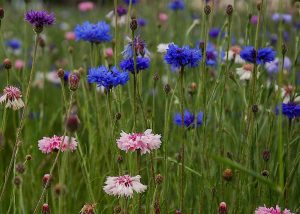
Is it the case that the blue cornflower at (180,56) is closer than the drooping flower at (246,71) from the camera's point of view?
Yes

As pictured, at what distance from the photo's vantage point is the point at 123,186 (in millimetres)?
1397

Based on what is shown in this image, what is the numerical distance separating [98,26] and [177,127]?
24.4 inches

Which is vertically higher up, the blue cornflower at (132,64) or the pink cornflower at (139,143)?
the blue cornflower at (132,64)

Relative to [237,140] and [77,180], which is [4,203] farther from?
[237,140]

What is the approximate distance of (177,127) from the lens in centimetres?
246

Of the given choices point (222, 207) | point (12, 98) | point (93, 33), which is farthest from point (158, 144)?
point (93, 33)

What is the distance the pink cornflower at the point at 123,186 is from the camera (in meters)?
1.38

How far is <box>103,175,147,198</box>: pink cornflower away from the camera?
54.5 inches

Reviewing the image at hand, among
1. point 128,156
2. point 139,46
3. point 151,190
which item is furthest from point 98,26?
point 151,190

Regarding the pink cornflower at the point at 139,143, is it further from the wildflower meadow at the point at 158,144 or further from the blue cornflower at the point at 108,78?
the blue cornflower at the point at 108,78

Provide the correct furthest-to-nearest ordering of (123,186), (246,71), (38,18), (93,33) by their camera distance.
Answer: (246,71) < (93,33) < (38,18) < (123,186)

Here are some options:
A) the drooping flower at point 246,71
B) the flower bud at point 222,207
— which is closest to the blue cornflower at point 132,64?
the flower bud at point 222,207

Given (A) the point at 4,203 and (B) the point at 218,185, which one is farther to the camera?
(A) the point at 4,203

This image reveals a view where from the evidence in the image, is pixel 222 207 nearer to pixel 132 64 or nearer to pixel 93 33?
pixel 132 64
